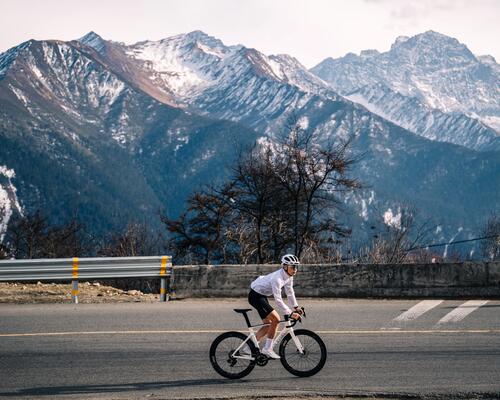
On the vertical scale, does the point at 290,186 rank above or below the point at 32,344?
above

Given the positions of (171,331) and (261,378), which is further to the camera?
(171,331)

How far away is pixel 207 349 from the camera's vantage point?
470 inches

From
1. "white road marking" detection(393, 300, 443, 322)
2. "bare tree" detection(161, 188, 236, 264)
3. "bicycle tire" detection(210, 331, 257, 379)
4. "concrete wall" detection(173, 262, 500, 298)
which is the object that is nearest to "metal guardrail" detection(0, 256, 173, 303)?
"concrete wall" detection(173, 262, 500, 298)

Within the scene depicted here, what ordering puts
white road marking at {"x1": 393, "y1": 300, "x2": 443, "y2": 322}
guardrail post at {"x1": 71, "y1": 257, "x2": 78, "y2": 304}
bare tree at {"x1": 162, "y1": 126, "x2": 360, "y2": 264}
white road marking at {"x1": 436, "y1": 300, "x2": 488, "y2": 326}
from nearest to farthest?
white road marking at {"x1": 436, "y1": 300, "x2": 488, "y2": 326}, white road marking at {"x1": 393, "y1": 300, "x2": 443, "y2": 322}, guardrail post at {"x1": 71, "y1": 257, "x2": 78, "y2": 304}, bare tree at {"x1": 162, "y1": 126, "x2": 360, "y2": 264}

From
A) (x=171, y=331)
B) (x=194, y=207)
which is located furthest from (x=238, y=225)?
(x=171, y=331)

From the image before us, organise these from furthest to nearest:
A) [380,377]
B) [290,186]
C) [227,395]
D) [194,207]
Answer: [194,207], [290,186], [380,377], [227,395]

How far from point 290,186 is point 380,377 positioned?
24.3 metres

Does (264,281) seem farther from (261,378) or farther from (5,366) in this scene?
(5,366)

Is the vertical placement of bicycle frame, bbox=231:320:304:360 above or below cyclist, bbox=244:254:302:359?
below

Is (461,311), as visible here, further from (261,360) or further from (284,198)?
(284,198)

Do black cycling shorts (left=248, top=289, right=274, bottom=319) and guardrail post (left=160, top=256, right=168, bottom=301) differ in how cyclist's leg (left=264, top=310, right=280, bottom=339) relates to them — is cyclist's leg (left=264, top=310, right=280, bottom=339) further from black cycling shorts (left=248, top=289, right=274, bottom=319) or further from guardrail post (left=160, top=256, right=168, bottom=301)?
guardrail post (left=160, top=256, right=168, bottom=301)

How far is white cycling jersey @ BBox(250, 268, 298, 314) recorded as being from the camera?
10187 mm

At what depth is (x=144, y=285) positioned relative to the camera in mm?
65250

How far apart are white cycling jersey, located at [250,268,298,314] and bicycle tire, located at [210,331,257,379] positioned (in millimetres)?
636
